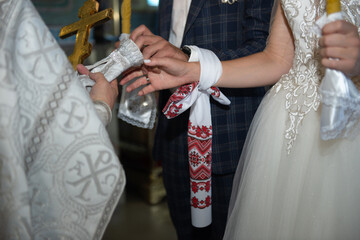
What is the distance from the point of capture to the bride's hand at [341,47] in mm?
633

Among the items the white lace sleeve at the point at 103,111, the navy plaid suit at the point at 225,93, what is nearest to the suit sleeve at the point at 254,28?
the navy plaid suit at the point at 225,93

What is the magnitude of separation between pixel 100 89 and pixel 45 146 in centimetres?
27

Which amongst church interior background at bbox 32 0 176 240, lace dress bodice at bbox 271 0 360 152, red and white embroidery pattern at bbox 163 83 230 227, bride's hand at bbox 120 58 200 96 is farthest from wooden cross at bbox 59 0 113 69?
church interior background at bbox 32 0 176 240

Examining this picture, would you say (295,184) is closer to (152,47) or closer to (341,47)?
(341,47)

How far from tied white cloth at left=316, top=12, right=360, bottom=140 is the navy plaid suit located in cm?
42

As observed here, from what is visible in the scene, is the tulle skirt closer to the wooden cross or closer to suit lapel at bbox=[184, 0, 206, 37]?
suit lapel at bbox=[184, 0, 206, 37]

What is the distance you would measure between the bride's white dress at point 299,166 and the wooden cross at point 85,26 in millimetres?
501

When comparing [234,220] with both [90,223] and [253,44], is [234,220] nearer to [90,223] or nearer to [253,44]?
[90,223]

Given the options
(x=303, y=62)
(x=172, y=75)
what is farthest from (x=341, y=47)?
(x=172, y=75)

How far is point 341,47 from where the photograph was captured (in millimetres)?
649

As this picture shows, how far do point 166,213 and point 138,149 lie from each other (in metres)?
0.59

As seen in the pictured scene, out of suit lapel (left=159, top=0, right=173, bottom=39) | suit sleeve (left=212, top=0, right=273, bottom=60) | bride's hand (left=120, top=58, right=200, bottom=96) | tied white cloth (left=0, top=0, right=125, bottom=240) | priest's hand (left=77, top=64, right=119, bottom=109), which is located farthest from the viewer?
suit lapel (left=159, top=0, right=173, bottom=39)

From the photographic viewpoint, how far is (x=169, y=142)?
132 centimetres

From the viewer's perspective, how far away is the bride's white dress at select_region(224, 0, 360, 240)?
0.75 meters
